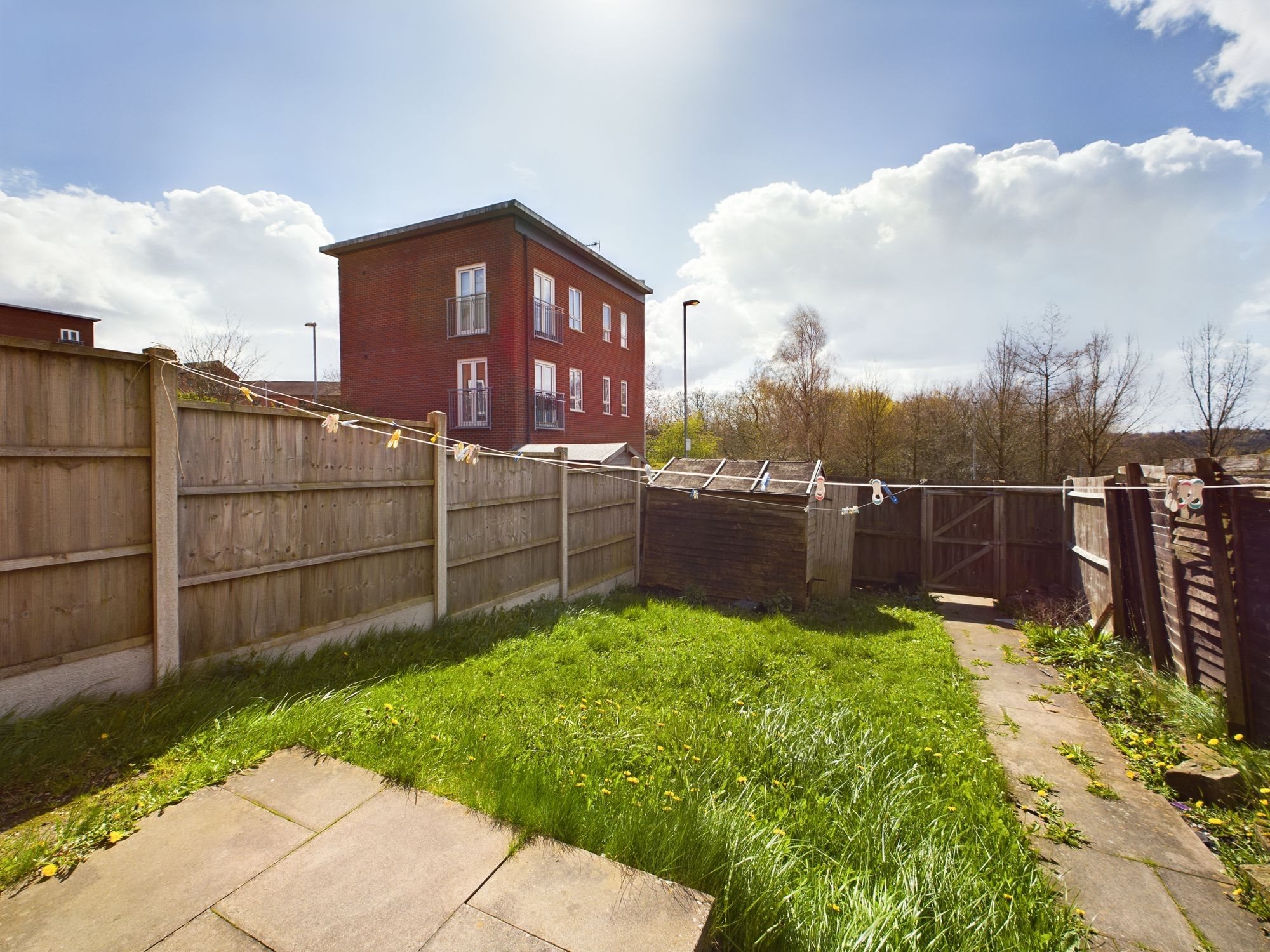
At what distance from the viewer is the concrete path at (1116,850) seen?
255 cm

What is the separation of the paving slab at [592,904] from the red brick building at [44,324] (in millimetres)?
26551

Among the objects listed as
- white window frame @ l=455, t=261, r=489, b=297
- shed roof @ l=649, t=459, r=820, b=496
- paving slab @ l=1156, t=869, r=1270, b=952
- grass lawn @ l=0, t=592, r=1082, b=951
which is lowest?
paving slab @ l=1156, t=869, r=1270, b=952

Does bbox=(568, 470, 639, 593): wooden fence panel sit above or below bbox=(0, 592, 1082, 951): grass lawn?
above

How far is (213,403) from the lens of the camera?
386 cm

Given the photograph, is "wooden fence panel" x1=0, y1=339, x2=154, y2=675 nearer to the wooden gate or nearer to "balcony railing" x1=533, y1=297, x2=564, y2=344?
the wooden gate

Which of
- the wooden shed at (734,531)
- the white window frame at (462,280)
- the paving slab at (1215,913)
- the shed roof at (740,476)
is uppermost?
the white window frame at (462,280)

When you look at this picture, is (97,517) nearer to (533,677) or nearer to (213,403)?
(213,403)

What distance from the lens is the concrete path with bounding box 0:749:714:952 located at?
181 cm

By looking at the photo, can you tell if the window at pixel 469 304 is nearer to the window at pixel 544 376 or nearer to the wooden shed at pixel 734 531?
the window at pixel 544 376

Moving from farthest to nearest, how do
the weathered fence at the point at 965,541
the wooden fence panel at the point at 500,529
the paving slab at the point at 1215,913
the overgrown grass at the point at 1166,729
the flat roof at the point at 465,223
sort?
→ the flat roof at the point at 465,223 → the weathered fence at the point at 965,541 → the wooden fence panel at the point at 500,529 → the overgrown grass at the point at 1166,729 → the paving slab at the point at 1215,913

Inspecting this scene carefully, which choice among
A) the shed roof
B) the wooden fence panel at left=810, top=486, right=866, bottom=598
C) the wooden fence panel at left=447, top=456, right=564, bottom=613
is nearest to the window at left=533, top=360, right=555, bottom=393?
the shed roof

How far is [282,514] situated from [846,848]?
4.46 m

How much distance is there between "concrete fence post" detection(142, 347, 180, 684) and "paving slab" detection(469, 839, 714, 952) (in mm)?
2916

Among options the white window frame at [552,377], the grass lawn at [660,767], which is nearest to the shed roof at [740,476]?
the grass lawn at [660,767]
